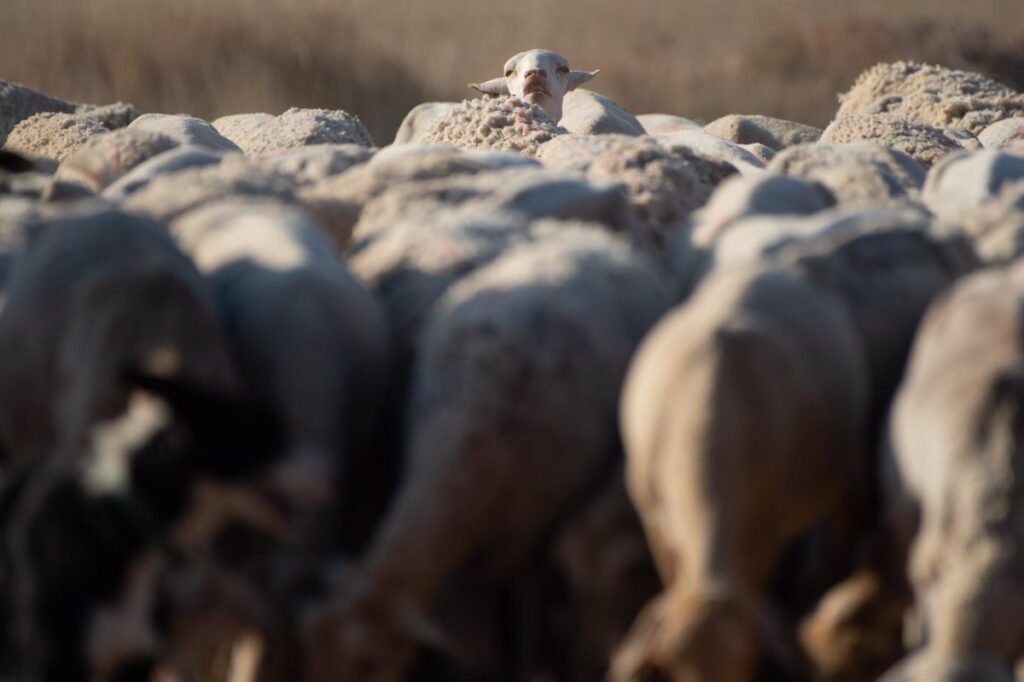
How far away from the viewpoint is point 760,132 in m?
12.0

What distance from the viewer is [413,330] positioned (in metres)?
3.82

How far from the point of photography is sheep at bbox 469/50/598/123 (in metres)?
12.2

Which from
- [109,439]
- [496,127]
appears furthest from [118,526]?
[496,127]

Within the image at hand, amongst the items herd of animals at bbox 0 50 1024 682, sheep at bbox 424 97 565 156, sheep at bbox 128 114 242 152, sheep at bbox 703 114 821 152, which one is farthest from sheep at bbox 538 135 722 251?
sheep at bbox 703 114 821 152

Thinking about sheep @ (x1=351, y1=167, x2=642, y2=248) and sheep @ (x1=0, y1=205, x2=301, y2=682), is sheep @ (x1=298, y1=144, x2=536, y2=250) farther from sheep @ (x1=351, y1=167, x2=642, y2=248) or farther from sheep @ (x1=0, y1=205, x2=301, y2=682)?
sheep @ (x1=0, y1=205, x2=301, y2=682)

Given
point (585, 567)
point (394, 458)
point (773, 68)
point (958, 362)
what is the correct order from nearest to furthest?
1. point (958, 362)
2. point (585, 567)
3. point (394, 458)
4. point (773, 68)

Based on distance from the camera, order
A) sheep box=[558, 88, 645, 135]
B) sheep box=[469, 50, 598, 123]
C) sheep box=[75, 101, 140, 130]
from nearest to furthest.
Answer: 1. sheep box=[558, 88, 645, 135]
2. sheep box=[75, 101, 140, 130]
3. sheep box=[469, 50, 598, 123]

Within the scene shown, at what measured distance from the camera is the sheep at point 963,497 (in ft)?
9.73

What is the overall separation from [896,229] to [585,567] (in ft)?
3.08

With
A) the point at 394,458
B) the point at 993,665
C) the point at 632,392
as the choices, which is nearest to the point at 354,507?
the point at 394,458

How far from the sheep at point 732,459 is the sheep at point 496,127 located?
3.80 meters

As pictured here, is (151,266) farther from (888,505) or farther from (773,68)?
(773,68)

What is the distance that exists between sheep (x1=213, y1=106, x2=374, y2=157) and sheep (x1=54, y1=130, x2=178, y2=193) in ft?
8.25

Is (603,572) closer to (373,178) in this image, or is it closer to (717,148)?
(373,178)
